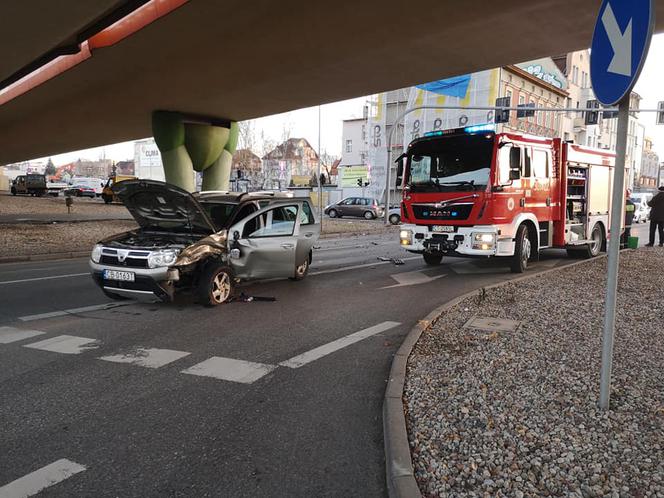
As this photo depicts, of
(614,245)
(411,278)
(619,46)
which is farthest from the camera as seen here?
(411,278)

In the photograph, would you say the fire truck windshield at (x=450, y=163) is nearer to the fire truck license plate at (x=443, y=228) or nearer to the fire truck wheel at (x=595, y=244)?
the fire truck license plate at (x=443, y=228)

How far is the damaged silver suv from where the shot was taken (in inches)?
284

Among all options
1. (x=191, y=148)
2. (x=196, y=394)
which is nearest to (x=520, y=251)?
(x=196, y=394)

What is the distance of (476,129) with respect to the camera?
424 inches

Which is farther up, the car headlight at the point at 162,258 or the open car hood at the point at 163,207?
the open car hood at the point at 163,207

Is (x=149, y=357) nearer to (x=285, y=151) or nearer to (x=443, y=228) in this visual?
(x=443, y=228)

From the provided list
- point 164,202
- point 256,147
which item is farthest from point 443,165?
point 256,147

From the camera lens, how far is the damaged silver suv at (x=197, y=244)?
722 centimetres

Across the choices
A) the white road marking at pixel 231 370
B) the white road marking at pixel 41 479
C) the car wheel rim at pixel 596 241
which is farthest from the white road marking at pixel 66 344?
the car wheel rim at pixel 596 241

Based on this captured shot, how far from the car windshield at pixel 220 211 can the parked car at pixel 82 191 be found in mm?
50967

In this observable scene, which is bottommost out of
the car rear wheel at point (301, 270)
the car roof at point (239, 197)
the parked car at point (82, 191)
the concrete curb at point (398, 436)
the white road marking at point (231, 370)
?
the white road marking at point (231, 370)

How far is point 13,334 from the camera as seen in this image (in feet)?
20.8

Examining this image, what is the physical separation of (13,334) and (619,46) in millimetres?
6908

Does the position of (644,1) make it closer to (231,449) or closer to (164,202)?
(231,449)
